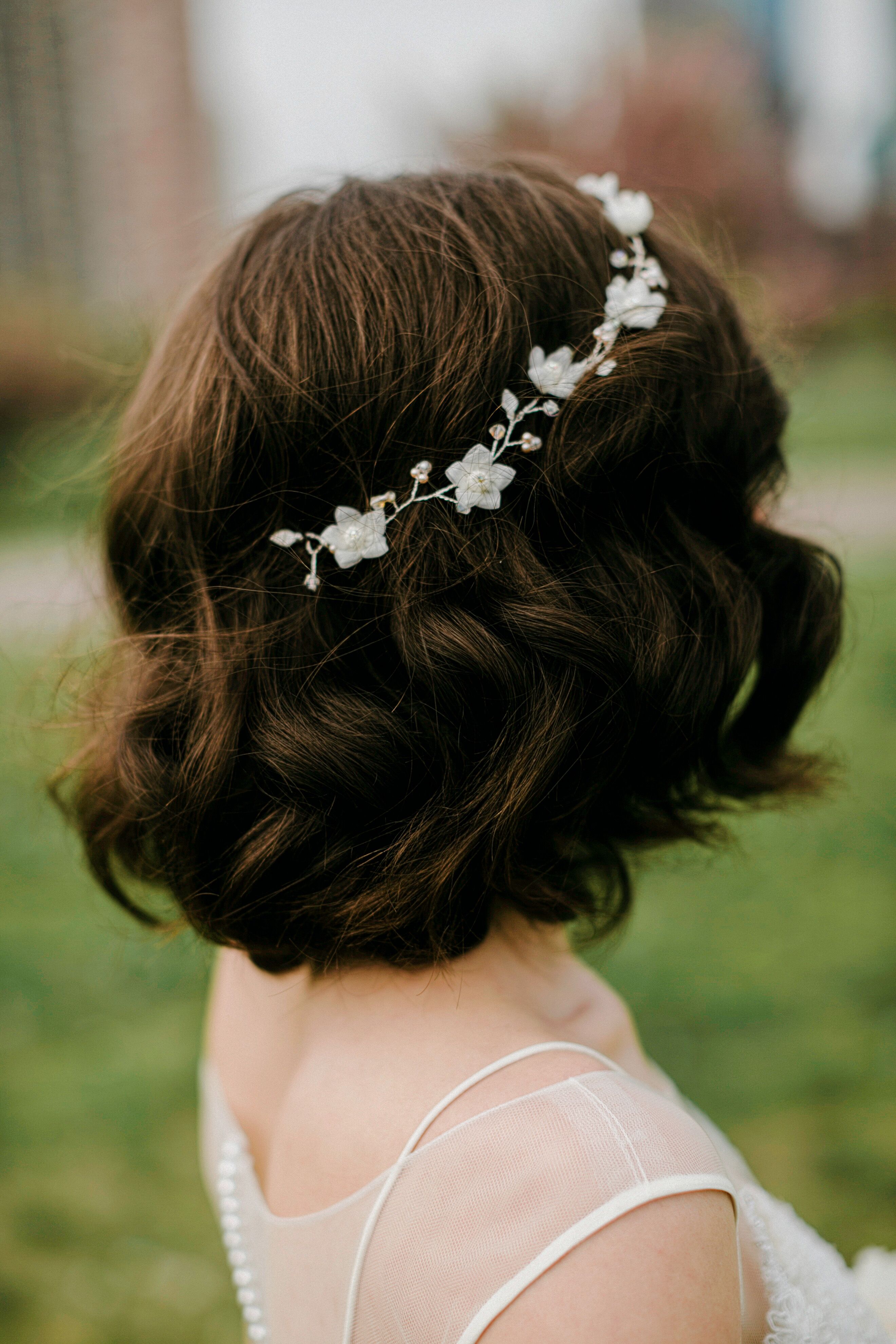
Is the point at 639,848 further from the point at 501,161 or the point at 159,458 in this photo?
the point at 501,161

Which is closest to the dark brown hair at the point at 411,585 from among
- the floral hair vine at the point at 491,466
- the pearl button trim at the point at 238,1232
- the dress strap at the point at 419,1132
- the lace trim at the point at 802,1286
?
the floral hair vine at the point at 491,466

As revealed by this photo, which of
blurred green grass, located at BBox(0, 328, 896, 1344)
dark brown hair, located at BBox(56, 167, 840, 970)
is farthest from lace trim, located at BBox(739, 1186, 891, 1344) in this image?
blurred green grass, located at BBox(0, 328, 896, 1344)

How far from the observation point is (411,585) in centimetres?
108

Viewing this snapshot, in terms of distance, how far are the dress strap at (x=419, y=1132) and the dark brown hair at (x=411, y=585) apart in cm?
16

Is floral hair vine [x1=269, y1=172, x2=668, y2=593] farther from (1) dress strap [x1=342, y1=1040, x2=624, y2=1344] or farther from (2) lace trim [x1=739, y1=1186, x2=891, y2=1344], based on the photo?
(2) lace trim [x1=739, y1=1186, x2=891, y2=1344]

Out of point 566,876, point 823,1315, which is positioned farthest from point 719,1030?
point 566,876

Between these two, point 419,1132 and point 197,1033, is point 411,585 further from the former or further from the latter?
point 197,1033

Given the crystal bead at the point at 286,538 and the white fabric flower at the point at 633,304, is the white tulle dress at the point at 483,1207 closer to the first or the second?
the crystal bead at the point at 286,538

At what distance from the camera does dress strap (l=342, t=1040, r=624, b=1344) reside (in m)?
0.98

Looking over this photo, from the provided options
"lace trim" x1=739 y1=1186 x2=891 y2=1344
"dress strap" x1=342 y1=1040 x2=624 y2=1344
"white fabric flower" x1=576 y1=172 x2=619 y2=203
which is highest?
"white fabric flower" x1=576 y1=172 x2=619 y2=203

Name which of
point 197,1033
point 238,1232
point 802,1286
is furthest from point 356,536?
point 197,1033

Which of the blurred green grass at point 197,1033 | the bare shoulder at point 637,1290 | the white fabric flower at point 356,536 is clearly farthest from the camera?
the blurred green grass at point 197,1033

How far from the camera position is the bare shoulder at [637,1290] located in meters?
0.83

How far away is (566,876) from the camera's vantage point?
4.31 feet
